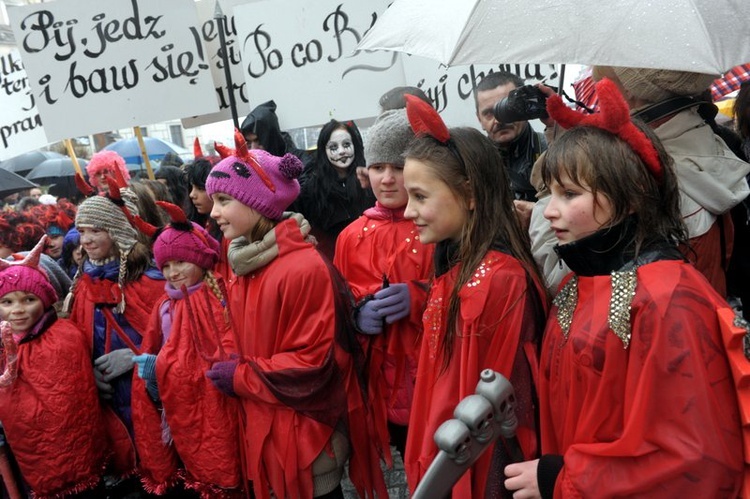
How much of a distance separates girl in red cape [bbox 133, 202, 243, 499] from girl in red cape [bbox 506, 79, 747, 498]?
62.6 inches

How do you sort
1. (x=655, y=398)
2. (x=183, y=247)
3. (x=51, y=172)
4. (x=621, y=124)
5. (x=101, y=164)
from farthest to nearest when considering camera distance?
(x=51, y=172)
(x=101, y=164)
(x=183, y=247)
(x=621, y=124)
(x=655, y=398)

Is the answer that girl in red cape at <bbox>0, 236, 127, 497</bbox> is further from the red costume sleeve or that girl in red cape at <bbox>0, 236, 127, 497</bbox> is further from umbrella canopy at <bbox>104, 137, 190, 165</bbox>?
umbrella canopy at <bbox>104, 137, 190, 165</bbox>

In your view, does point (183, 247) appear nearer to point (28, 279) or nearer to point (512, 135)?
point (28, 279)

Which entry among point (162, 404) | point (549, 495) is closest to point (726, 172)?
point (549, 495)

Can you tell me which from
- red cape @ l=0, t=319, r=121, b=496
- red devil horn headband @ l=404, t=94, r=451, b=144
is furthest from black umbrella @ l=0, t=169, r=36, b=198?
red devil horn headband @ l=404, t=94, r=451, b=144

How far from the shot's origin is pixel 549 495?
5.26 ft

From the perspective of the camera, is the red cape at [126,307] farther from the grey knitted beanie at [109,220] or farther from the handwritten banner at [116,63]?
the handwritten banner at [116,63]

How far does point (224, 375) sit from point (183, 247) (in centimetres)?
73

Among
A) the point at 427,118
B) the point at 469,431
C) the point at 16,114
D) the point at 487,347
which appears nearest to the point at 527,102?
the point at 427,118

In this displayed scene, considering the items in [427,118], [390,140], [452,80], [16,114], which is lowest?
[390,140]

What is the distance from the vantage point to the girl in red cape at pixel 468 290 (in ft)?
6.34

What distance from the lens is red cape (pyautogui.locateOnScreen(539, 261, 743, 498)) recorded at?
1.39 m

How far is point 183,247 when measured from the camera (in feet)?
Result: 9.96

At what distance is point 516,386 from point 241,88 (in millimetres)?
3351
